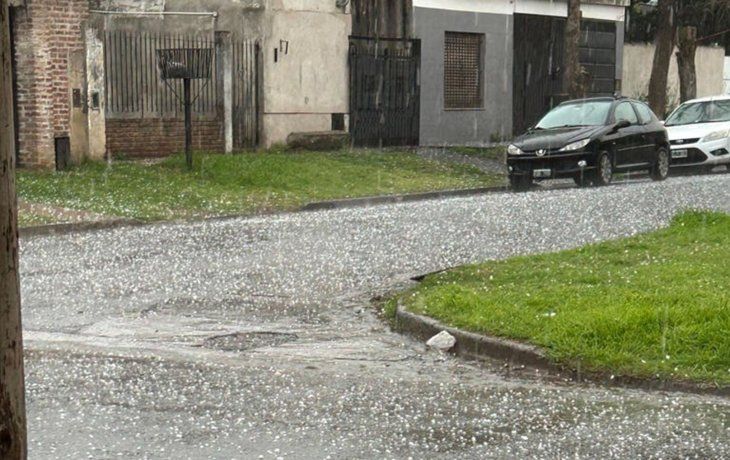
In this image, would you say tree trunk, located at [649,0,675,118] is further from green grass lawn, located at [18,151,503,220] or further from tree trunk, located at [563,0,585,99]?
green grass lawn, located at [18,151,503,220]

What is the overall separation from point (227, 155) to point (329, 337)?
14165 millimetres

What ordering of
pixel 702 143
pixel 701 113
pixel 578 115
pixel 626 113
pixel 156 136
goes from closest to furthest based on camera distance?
1. pixel 578 115
2. pixel 626 113
3. pixel 156 136
4. pixel 702 143
5. pixel 701 113

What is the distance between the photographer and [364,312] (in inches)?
419

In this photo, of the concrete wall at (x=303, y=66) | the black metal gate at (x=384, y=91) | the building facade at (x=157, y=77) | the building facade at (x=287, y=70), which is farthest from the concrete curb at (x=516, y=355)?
the black metal gate at (x=384, y=91)

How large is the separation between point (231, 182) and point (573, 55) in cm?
1052

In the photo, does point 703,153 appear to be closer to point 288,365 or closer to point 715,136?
point 715,136

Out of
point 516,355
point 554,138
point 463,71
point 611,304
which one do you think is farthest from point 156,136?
point 516,355

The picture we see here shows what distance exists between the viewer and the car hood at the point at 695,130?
2688 cm

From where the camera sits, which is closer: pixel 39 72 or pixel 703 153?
pixel 39 72

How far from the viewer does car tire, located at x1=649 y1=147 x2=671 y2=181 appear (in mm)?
24219

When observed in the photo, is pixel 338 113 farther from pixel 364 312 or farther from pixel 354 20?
pixel 364 312

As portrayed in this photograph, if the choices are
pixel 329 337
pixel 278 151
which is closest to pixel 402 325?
pixel 329 337

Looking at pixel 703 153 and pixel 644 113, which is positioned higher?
pixel 644 113

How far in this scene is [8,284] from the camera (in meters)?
3.95
